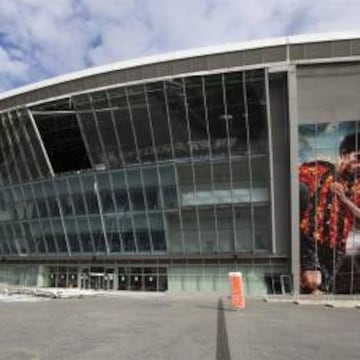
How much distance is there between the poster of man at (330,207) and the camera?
131ft

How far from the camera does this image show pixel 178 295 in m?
45.1

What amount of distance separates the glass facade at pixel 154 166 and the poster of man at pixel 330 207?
3017mm

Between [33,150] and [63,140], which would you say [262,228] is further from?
[33,150]

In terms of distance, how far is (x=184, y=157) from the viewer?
44031 millimetres

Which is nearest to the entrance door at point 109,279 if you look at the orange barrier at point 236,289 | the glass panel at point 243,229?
the glass panel at point 243,229

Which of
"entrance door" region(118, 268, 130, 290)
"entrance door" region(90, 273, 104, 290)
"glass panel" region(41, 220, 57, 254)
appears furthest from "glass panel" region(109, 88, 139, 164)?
"entrance door" region(90, 273, 104, 290)

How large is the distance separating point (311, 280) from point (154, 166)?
48.6 ft

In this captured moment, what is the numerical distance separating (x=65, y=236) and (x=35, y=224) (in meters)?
3.94

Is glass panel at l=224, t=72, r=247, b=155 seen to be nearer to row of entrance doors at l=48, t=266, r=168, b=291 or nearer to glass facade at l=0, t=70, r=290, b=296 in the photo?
glass facade at l=0, t=70, r=290, b=296

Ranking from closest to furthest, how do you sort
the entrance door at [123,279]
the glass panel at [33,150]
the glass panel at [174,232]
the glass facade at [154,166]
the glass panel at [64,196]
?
the glass facade at [154,166], the glass panel at [174,232], the glass panel at [33,150], the entrance door at [123,279], the glass panel at [64,196]

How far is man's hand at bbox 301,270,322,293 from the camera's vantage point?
4038 cm

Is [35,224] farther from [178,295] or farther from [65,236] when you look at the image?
[178,295]

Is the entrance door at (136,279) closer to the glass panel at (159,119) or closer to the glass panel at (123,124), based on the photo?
the glass panel at (123,124)

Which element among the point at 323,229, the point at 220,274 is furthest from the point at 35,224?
the point at 323,229
